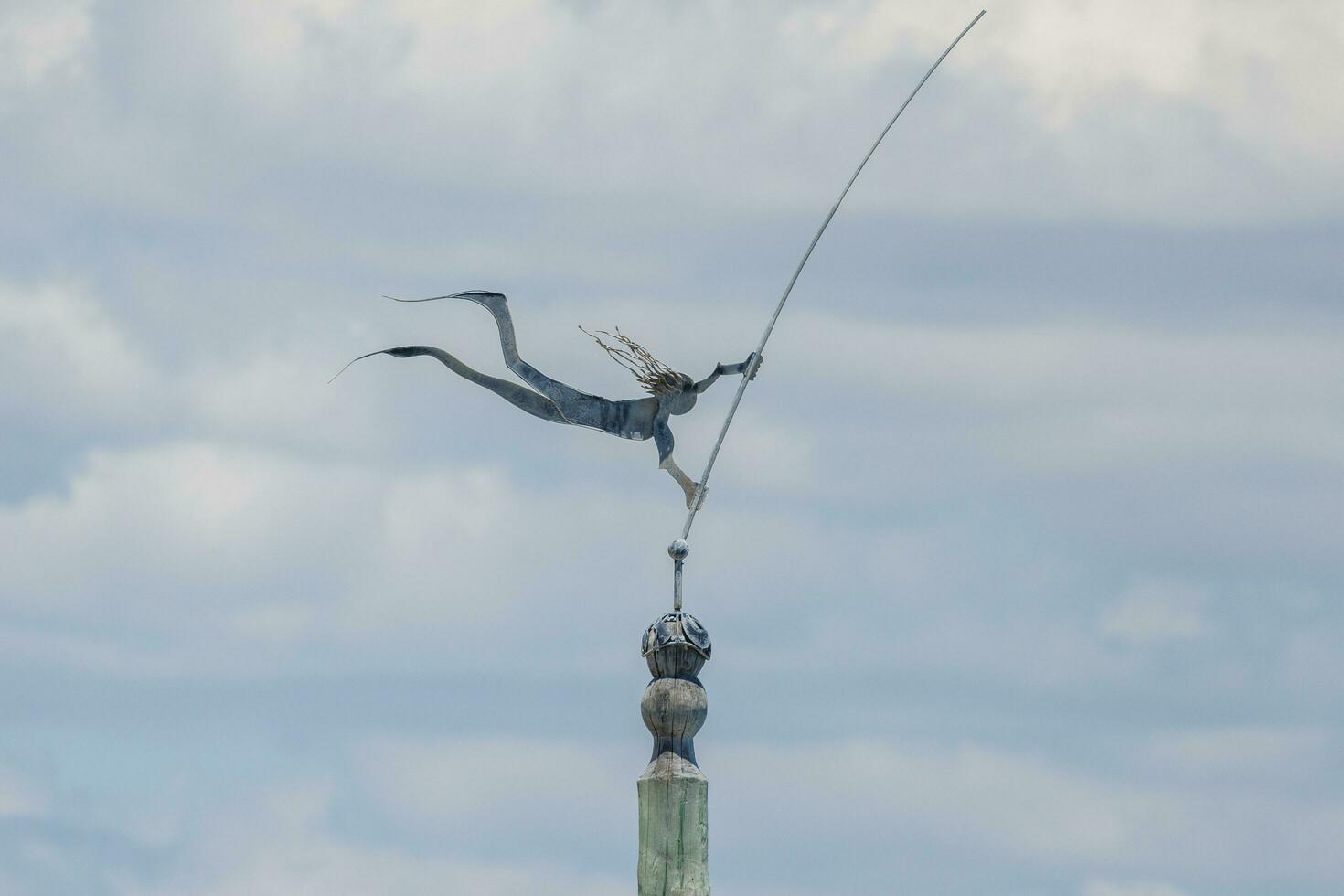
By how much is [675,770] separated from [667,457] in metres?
2.91

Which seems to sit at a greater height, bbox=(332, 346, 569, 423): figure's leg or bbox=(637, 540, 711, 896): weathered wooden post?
bbox=(332, 346, 569, 423): figure's leg

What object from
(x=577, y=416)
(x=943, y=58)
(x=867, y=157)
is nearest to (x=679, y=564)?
(x=577, y=416)

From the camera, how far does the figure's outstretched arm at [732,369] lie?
53.2 ft

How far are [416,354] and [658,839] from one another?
4.67 meters

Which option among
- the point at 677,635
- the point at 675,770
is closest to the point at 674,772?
the point at 675,770

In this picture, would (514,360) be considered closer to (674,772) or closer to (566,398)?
(566,398)

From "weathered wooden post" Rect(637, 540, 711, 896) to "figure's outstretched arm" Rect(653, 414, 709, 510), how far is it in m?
0.72

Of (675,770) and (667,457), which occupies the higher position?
(667,457)

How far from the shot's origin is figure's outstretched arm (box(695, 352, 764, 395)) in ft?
53.2

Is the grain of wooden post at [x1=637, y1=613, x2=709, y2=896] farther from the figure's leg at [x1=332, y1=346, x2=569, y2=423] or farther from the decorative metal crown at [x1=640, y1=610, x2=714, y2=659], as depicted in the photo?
the figure's leg at [x1=332, y1=346, x2=569, y2=423]

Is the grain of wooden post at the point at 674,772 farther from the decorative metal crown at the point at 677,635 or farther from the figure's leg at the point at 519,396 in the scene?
the figure's leg at the point at 519,396

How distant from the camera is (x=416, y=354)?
16.4 meters

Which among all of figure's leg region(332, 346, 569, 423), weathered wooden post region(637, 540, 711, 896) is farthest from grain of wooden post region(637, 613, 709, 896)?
figure's leg region(332, 346, 569, 423)

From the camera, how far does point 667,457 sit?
1659cm
